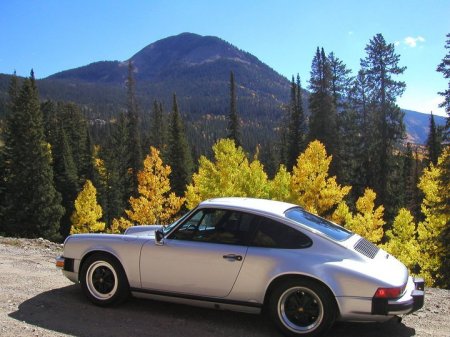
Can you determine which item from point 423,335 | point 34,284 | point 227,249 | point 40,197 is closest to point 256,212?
point 227,249

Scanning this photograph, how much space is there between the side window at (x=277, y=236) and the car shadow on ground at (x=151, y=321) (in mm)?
1095

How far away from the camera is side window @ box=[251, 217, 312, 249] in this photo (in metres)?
5.30

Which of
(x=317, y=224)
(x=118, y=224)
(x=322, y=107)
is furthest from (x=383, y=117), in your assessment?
(x=317, y=224)

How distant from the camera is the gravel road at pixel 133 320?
5.28 metres

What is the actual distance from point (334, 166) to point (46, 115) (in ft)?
136

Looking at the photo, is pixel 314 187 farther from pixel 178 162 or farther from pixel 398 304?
pixel 178 162

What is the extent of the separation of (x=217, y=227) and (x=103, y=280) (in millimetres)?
1834

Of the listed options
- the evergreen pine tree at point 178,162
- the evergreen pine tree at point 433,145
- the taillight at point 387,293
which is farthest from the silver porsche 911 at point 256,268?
the evergreen pine tree at point 433,145

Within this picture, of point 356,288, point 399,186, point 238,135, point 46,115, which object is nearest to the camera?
point 356,288

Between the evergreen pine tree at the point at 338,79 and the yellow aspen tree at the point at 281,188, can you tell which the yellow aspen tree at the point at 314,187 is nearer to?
the yellow aspen tree at the point at 281,188

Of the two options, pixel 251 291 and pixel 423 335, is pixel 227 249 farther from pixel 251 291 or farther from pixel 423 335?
pixel 423 335

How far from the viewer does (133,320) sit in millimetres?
5598

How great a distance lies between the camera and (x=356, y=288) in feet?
16.1

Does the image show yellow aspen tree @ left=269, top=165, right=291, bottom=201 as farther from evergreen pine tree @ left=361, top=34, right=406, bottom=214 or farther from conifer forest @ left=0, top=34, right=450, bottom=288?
evergreen pine tree @ left=361, top=34, right=406, bottom=214
